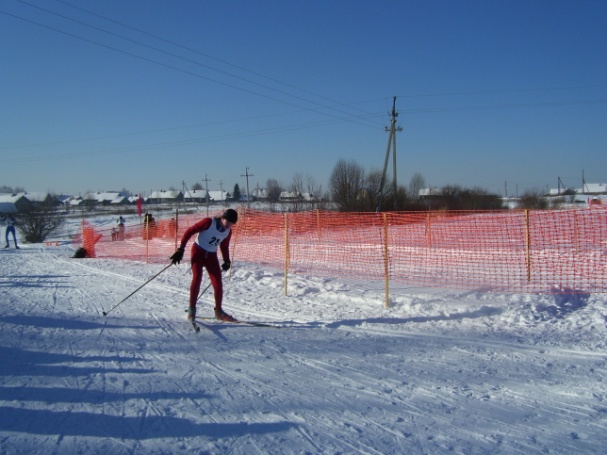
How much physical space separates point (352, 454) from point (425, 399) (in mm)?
1182

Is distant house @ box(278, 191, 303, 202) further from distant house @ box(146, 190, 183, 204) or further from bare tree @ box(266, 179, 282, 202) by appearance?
distant house @ box(146, 190, 183, 204)

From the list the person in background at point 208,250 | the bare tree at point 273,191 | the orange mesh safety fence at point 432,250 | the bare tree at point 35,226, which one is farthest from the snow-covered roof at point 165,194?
the person in background at point 208,250

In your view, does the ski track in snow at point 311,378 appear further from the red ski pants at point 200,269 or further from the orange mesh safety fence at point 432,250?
the orange mesh safety fence at point 432,250

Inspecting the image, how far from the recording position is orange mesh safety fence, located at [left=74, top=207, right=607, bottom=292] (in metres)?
9.96

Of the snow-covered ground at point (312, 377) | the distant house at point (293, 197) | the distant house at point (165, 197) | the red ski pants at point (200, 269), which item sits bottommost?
the snow-covered ground at point (312, 377)

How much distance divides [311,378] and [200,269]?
2730 mm

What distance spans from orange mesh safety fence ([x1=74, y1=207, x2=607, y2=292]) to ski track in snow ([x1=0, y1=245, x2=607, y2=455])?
1726 mm

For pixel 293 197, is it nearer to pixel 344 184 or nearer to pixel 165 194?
pixel 344 184

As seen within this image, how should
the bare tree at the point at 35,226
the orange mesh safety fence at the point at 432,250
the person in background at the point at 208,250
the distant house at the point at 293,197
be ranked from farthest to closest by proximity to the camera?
1. the distant house at the point at 293,197
2. the bare tree at the point at 35,226
3. the orange mesh safety fence at the point at 432,250
4. the person in background at the point at 208,250

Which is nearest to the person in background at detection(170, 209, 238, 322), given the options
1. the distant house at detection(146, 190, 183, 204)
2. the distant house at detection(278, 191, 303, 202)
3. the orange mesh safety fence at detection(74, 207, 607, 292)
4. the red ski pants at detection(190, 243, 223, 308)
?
the red ski pants at detection(190, 243, 223, 308)

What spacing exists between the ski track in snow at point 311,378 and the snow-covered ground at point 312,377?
0.7 inches

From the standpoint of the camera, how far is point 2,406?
11.9ft

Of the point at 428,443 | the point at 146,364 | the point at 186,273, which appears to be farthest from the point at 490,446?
the point at 186,273

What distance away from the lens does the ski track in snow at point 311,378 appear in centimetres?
330
